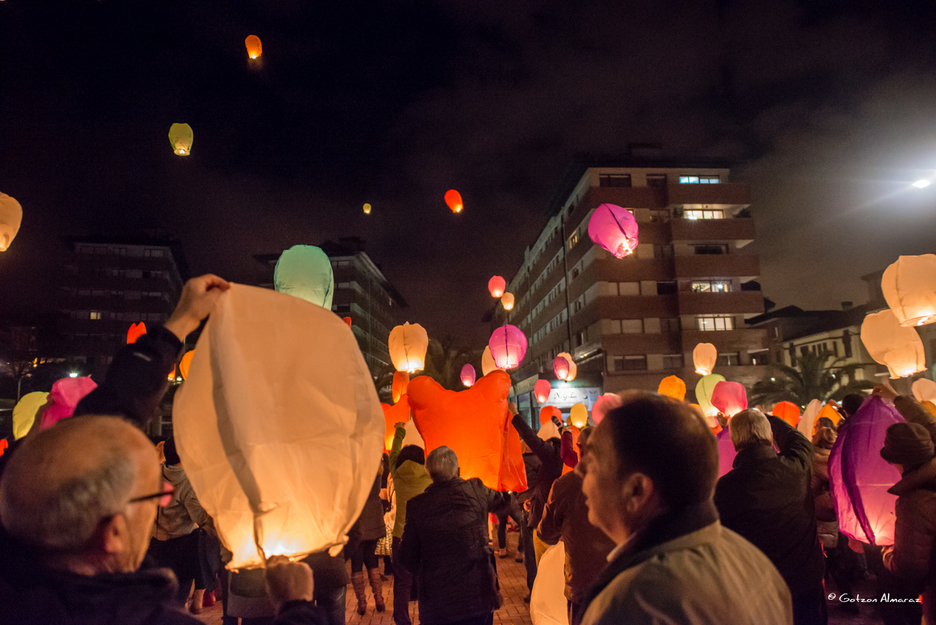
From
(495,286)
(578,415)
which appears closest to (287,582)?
(578,415)

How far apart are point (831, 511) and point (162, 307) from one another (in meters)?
68.1

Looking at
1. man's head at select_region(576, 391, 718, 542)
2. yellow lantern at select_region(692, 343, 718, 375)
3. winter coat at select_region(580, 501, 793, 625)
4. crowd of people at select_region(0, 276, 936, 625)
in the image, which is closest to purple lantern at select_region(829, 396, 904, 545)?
crowd of people at select_region(0, 276, 936, 625)

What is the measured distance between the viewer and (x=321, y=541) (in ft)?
5.26

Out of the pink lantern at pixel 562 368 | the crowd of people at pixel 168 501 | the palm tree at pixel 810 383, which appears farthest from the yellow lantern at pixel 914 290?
the palm tree at pixel 810 383

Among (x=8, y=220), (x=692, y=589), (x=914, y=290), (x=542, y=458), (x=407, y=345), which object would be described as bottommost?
(x=542, y=458)

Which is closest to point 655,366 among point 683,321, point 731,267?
point 683,321

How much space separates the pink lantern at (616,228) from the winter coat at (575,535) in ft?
24.5

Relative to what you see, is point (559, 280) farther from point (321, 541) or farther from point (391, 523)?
point (321, 541)

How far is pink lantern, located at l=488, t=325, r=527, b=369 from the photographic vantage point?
36.0ft

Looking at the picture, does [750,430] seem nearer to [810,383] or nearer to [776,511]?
[776,511]

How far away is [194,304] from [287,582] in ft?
3.15

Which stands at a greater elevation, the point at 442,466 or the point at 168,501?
the point at 168,501

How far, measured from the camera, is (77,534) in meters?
1.14

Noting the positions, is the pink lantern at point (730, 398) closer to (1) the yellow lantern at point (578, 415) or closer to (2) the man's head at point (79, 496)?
(1) the yellow lantern at point (578, 415)
